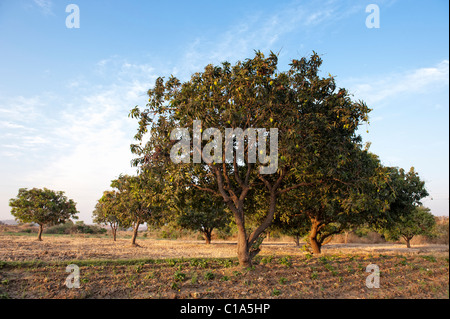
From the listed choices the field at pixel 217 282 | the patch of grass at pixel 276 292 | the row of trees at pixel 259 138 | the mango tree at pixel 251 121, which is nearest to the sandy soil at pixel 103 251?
the field at pixel 217 282

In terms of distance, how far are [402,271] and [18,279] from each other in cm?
1506

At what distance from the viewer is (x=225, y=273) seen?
11156 millimetres

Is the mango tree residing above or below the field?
above

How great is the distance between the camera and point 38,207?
104ft

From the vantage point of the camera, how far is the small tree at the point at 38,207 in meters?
31.3

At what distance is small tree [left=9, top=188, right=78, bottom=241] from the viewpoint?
3131 cm

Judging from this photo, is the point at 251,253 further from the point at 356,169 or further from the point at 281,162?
the point at 356,169

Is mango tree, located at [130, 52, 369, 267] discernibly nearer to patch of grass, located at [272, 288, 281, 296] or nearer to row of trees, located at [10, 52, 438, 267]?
row of trees, located at [10, 52, 438, 267]

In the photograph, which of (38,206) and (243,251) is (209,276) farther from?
(38,206)

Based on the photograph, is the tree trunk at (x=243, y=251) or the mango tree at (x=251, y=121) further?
the tree trunk at (x=243, y=251)

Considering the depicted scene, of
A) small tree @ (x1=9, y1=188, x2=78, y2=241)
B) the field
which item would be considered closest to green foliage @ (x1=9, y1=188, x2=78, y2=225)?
small tree @ (x1=9, y1=188, x2=78, y2=241)

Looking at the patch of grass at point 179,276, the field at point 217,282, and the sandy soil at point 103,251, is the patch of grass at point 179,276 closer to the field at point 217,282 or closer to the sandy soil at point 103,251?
the field at point 217,282

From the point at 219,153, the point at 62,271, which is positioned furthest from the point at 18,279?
the point at 219,153

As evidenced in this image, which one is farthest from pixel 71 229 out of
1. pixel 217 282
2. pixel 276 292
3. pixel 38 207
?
pixel 276 292
